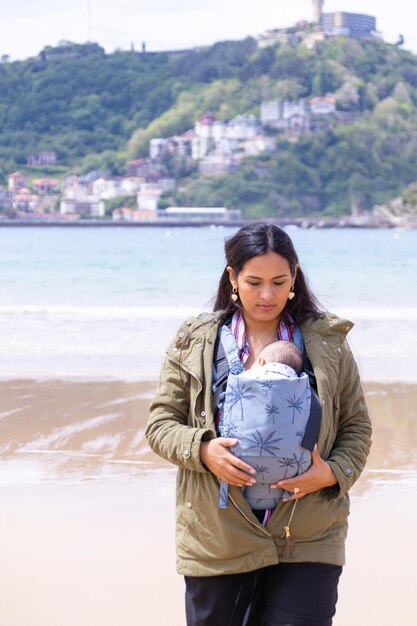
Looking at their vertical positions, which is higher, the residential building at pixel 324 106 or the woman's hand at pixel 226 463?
the residential building at pixel 324 106

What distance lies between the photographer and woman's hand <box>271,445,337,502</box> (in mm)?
1929

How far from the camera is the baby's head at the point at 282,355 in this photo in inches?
77.9

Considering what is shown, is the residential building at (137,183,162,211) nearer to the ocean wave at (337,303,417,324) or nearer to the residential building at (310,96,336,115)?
the residential building at (310,96,336,115)

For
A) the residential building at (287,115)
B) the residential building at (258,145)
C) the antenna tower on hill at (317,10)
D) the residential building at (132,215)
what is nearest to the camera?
the residential building at (132,215)

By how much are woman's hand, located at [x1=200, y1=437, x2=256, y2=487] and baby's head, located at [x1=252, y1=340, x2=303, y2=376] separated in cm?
17

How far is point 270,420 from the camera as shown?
1.91 meters

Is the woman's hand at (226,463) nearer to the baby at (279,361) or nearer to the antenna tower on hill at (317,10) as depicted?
the baby at (279,361)

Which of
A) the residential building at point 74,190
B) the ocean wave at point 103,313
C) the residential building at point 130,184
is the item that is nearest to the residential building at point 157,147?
the residential building at point 130,184

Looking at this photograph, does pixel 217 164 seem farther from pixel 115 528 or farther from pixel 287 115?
pixel 115 528

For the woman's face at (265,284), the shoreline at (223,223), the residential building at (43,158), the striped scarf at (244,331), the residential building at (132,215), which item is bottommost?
the shoreline at (223,223)

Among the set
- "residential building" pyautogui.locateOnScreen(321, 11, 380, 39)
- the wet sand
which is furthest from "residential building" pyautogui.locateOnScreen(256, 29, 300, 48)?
the wet sand

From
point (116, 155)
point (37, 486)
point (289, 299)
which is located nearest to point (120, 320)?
point (37, 486)

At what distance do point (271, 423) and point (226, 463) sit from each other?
12cm

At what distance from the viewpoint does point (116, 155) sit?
86875 mm
